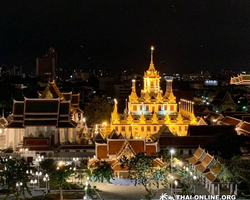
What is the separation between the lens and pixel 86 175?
818 inches

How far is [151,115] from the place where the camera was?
119 ft

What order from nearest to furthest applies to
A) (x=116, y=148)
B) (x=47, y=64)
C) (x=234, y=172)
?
(x=234, y=172) < (x=116, y=148) < (x=47, y=64)

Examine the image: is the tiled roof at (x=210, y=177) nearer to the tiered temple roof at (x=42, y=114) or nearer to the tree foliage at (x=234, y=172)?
the tree foliage at (x=234, y=172)

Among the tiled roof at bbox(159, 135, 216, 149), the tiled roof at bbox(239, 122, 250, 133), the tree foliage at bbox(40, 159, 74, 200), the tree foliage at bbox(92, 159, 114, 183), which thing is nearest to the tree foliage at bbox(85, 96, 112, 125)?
the tiled roof at bbox(239, 122, 250, 133)

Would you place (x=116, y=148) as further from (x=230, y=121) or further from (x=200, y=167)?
(x=230, y=121)

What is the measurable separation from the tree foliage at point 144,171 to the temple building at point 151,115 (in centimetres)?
1066

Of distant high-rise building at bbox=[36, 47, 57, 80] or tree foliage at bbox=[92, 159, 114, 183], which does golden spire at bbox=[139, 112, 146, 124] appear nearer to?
tree foliage at bbox=[92, 159, 114, 183]

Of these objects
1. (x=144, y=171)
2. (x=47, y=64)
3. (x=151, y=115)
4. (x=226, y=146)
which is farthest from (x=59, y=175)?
(x=47, y=64)

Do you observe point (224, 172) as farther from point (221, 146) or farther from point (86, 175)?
point (86, 175)

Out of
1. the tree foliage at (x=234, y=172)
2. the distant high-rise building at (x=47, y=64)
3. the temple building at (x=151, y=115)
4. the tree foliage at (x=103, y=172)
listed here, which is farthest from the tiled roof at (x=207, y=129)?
the distant high-rise building at (x=47, y=64)

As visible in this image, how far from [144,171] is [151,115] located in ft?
52.6

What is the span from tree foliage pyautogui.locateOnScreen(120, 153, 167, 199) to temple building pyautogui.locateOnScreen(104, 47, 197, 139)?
1066 centimetres

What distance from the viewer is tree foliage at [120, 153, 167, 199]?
20.4 metres

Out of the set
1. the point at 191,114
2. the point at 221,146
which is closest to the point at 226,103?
the point at 191,114
